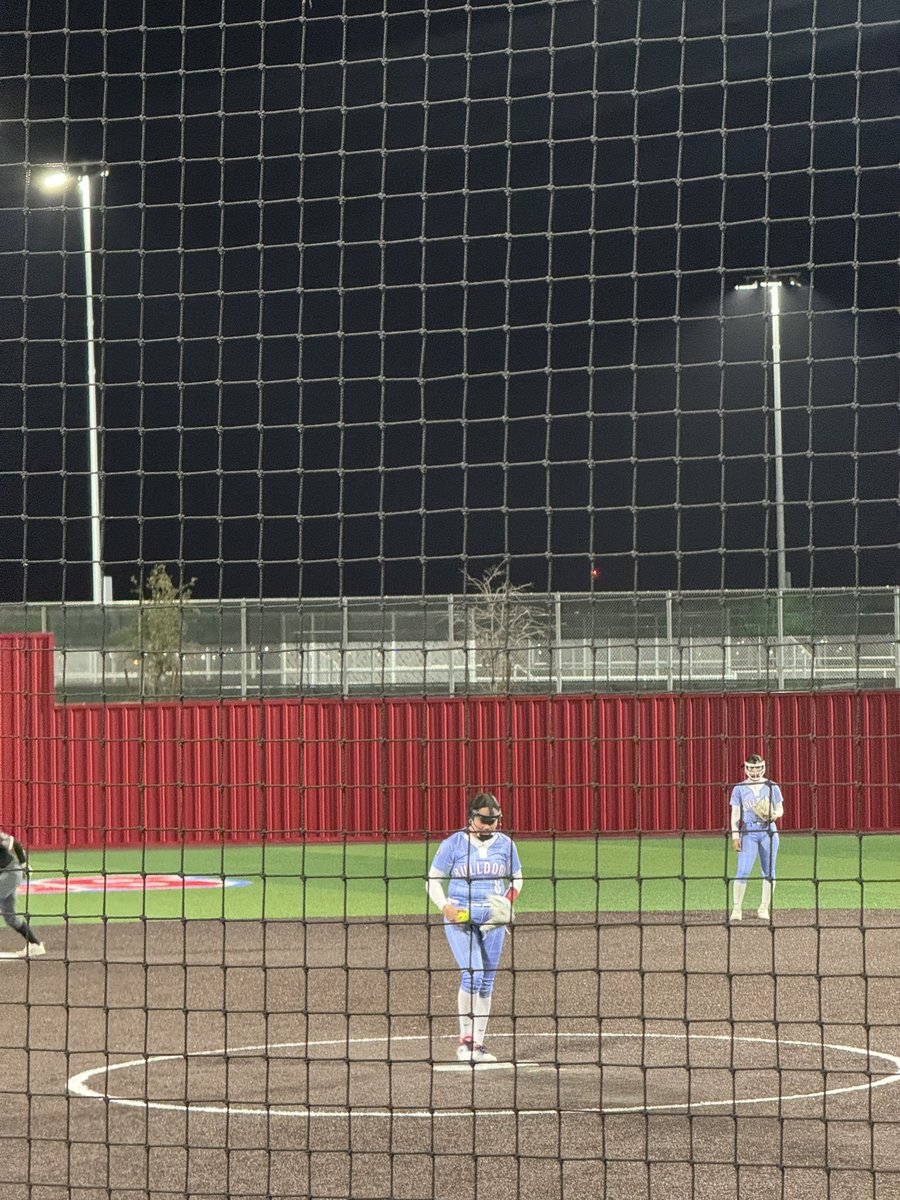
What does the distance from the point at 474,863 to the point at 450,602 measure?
170 cm

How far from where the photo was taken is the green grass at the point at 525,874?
703 inches

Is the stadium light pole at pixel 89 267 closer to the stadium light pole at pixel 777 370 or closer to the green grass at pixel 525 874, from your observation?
the stadium light pole at pixel 777 370

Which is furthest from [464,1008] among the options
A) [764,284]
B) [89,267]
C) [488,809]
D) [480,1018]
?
[89,267]

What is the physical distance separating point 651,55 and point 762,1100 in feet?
46.6

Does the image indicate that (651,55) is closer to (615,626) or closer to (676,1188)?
(615,626)

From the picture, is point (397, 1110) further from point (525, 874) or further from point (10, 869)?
point (525, 874)

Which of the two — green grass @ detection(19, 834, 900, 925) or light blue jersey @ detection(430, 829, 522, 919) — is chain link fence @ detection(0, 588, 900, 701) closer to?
green grass @ detection(19, 834, 900, 925)

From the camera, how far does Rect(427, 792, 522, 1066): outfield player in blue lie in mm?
10008

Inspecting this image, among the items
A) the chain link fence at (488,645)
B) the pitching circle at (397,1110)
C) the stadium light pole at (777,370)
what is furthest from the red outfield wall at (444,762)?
the pitching circle at (397,1110)

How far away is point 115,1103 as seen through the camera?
904 cm

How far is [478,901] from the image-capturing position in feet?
34.1

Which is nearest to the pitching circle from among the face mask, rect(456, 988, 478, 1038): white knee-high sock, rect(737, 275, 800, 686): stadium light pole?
rect(456, 988, 478, 1038): white knee-high sock

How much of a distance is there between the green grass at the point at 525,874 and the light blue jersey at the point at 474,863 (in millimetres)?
4073

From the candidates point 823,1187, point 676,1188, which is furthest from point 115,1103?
point 823,1187
